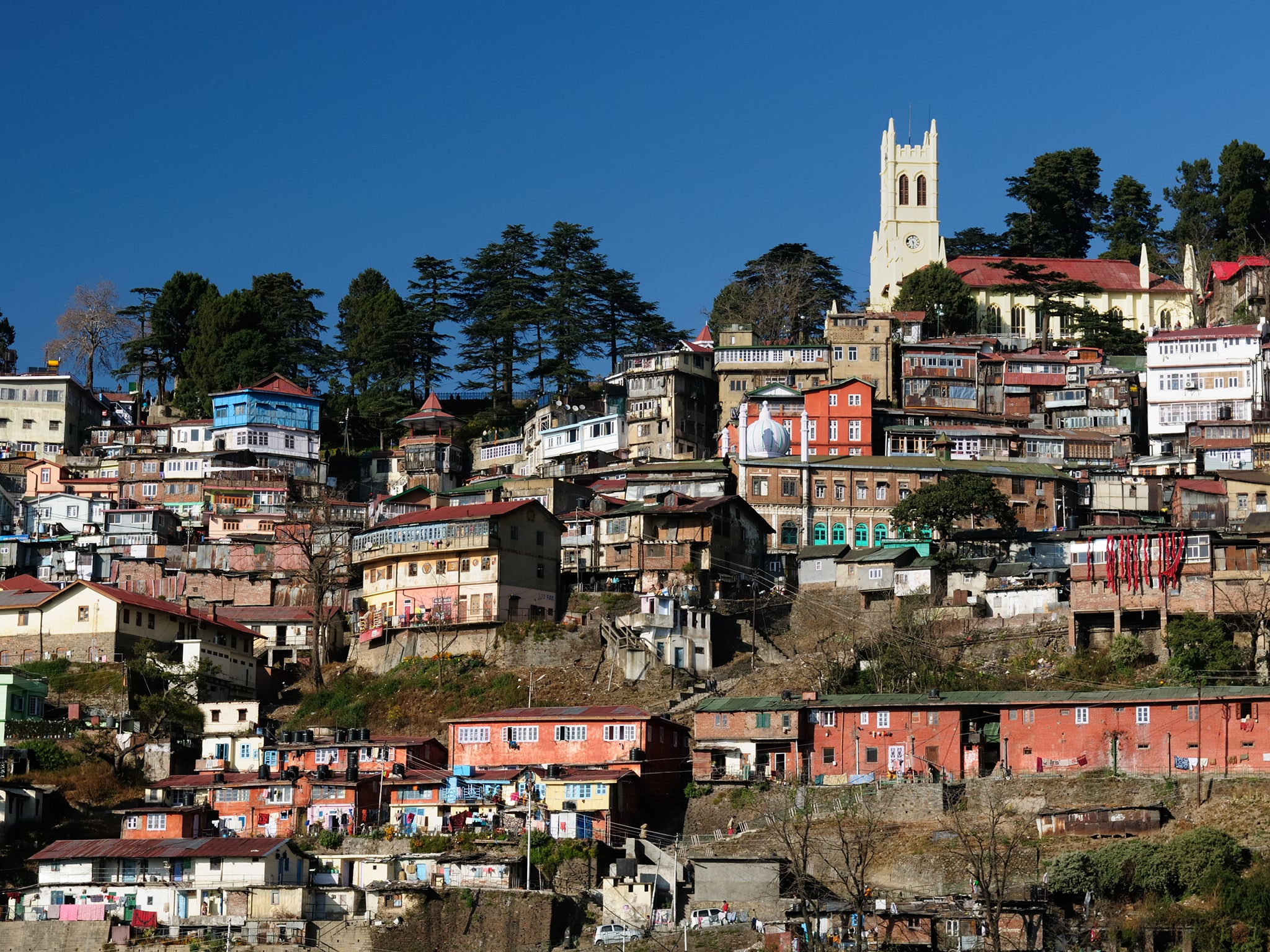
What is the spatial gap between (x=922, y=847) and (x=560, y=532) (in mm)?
27468

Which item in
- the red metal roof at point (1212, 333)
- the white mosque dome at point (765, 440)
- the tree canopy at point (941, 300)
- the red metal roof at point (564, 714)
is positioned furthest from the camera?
the tree canopy at point (941, 300)

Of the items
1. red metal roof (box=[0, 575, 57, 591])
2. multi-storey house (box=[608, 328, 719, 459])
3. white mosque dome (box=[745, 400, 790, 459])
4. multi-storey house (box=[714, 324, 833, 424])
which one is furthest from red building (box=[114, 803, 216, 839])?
multi-storey house (box=[714, 324, 833, 424])

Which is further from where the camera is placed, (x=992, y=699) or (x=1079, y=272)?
(x=1079, y=272)

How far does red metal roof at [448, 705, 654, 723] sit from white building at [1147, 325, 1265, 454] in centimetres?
4849

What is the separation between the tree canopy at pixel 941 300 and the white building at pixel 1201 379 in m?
16.1

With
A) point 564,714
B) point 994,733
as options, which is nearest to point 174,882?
point 564,714

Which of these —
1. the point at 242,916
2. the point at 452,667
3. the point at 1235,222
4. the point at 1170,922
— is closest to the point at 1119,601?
the point at 1170,922

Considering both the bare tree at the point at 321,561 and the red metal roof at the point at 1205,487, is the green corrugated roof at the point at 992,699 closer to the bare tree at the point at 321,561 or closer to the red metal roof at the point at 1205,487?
the bare tree at the point at 321,561

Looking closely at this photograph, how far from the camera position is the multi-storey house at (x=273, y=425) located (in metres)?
105

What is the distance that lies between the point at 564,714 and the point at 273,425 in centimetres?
4623

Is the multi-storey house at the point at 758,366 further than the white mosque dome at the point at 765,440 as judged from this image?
Yes

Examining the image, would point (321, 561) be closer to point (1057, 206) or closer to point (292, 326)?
point (292, 326)

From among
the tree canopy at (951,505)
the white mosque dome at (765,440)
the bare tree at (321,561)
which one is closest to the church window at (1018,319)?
the white mosque dome at (765,440)

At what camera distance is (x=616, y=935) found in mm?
54438
